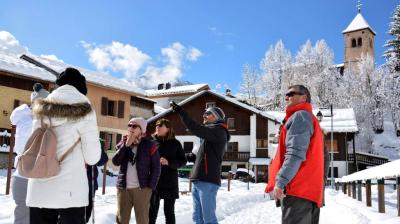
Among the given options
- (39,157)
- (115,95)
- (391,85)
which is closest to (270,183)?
(39,157)

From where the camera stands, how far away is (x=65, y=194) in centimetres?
322

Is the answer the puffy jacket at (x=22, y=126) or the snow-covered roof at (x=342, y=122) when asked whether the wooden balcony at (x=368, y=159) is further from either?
the puffy jacket at (x=22, y=126)

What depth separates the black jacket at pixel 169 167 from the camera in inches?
227

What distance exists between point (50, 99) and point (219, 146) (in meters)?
2.51

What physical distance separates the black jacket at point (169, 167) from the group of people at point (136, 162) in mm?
342

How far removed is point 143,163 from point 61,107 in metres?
1.98

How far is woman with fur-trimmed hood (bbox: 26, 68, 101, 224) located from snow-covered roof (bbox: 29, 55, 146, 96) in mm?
25927

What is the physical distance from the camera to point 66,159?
328cm

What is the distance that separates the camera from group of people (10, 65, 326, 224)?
328 cm

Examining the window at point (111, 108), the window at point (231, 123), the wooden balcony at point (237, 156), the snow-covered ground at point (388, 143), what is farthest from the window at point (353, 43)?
the window at point (111, 108)

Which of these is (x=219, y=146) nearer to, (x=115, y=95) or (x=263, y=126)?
(x=115, y=95)

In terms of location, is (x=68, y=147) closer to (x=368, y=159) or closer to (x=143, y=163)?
(x=143, y=163)

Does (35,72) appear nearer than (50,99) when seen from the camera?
No

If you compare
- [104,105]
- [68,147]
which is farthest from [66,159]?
[104,105]
